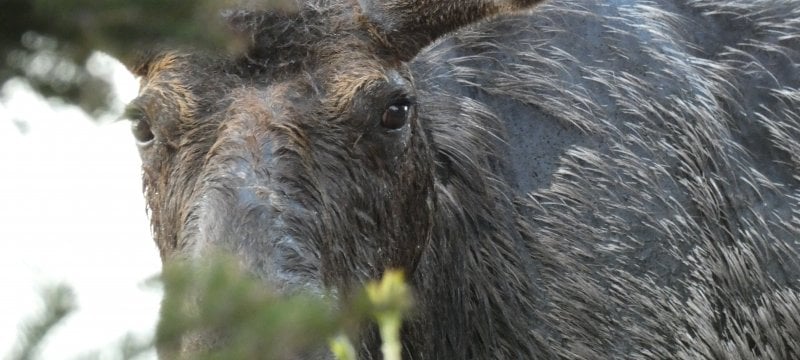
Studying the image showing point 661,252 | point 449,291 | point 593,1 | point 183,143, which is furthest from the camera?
point 593,1

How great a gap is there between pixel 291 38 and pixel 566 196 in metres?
1.63

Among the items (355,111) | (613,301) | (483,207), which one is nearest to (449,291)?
(483,207)

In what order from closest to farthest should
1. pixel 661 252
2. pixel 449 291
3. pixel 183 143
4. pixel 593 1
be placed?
1. pixel 183 143
2. pixel 449 291
3. pixel 661 252
4. pixel 593 1

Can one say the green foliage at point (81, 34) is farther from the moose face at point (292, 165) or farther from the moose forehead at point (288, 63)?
the moose forehead at point (288, 63)

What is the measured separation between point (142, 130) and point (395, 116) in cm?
95

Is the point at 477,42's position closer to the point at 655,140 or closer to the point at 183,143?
the point at 655,140

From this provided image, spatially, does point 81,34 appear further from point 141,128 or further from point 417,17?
point 417,17

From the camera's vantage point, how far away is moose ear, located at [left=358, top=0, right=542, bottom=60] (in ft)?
16.3

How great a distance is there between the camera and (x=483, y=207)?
18.3ft

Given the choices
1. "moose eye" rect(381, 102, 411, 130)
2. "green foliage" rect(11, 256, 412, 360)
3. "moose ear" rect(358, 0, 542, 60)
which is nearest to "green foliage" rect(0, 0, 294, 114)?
"green foliage" rect(11, 256, 412, 360)

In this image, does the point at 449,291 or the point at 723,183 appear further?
the point at 723,183

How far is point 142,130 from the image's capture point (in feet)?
15.9

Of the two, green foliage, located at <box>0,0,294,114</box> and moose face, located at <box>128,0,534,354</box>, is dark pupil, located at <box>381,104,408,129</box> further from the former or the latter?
green foliage, located at <box>0,0,294,114</box>

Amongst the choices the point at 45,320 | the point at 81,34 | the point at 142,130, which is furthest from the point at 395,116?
the point at 45,320
